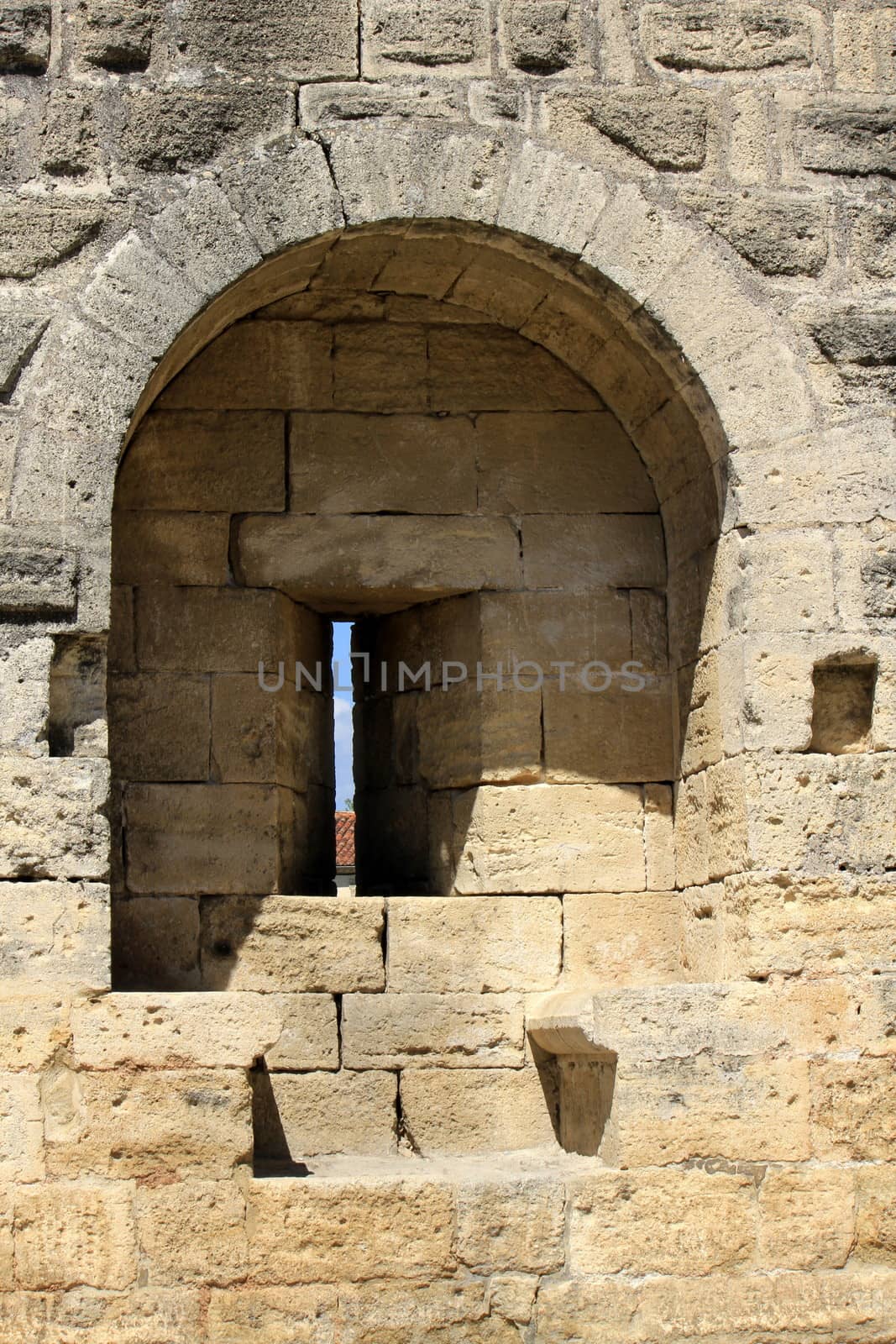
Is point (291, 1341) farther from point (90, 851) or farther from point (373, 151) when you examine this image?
point (373, 151)

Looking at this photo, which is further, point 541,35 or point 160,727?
point 160,727

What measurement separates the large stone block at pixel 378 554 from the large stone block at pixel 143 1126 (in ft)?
6.33

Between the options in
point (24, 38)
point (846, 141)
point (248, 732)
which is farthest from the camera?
point (248, 732)

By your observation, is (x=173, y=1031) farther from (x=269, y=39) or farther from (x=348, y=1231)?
(x=269, y=39)

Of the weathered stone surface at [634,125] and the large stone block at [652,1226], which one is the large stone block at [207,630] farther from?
the large stone block at [652,1226]

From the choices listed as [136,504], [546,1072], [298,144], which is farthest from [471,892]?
[298,144]

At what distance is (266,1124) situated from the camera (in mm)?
5414

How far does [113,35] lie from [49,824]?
2511 mm

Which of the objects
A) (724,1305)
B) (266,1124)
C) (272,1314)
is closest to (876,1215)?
(724,1305)

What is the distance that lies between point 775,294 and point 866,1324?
3.17 m

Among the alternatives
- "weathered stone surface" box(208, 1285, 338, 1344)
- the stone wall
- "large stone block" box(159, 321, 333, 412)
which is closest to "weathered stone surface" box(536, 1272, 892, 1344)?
the stone wall

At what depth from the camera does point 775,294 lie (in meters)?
5.25

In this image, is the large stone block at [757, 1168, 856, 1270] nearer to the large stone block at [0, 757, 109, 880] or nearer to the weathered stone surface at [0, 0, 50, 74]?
the large stone block at [0, 757, 109, 880]

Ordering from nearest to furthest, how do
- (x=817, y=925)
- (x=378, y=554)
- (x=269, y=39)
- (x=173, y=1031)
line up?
(x=173, y=1031)
(x=817, y=925)
(x=269, y=39)
(x=378, y=554)
